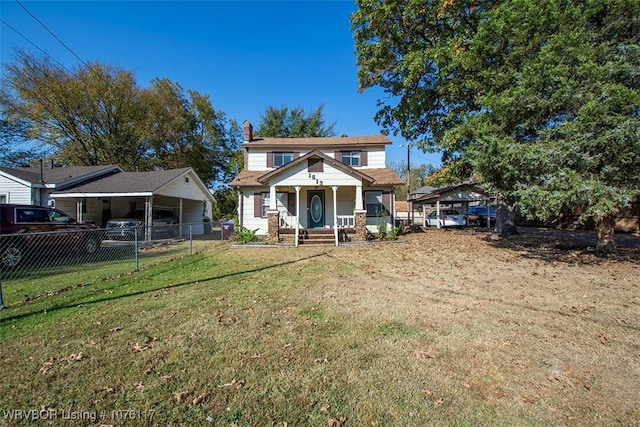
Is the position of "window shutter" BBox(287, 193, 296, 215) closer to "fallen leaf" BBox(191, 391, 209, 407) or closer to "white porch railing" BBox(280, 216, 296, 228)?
"white porch railing" BBox(280, 216, 296, 228)

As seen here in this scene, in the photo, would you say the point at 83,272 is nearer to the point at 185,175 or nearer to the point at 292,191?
the point at 292,191

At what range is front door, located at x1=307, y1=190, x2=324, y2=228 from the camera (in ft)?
52.8

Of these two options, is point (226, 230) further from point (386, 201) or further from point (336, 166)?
point (386, 201)

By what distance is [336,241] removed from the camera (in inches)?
516

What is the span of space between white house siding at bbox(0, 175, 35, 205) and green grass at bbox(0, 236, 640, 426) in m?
14.2

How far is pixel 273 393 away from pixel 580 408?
2673 mm

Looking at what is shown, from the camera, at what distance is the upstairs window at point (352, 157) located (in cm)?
1759

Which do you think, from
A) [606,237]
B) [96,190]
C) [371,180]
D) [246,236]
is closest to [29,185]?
[96,190]

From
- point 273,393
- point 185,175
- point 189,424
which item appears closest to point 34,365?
point 189,424

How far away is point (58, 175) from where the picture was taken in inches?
704

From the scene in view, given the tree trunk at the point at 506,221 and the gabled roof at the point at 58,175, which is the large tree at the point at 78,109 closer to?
the gabled roof at the point at 58,175

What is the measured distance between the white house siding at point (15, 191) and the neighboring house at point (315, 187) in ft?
36.9

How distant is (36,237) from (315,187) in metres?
10.7

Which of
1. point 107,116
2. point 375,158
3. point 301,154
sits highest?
point 107,116
